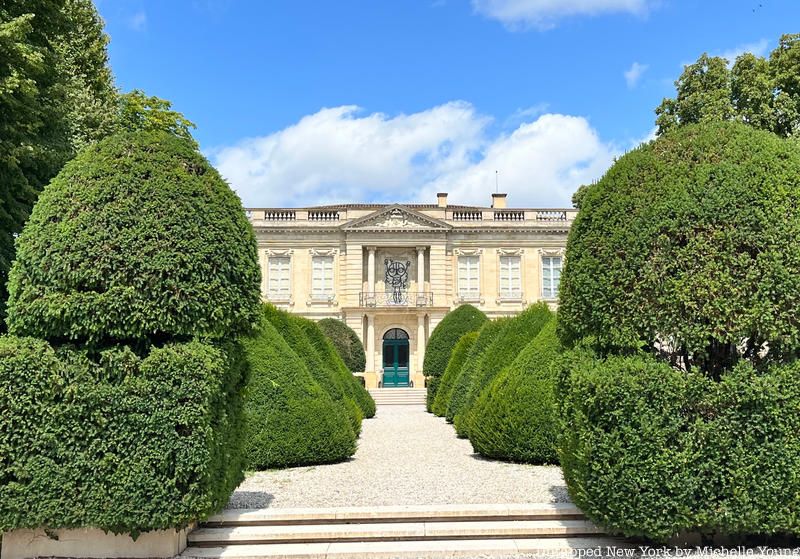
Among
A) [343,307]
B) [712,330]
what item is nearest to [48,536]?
[712,330]

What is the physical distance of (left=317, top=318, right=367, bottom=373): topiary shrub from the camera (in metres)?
28.9

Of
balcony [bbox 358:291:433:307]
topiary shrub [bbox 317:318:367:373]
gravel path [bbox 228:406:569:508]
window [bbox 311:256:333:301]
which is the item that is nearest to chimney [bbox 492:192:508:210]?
balcony [bbox 358:291:433:307]

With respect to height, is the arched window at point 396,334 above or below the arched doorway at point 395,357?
above

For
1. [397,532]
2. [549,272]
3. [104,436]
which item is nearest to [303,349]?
[397,532]

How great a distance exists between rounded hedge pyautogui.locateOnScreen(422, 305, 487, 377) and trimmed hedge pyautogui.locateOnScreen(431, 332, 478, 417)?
431cm

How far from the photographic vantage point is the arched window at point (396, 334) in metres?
37.2

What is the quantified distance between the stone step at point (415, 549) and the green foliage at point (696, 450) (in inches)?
24.2

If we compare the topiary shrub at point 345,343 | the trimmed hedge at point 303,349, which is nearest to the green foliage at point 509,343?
the trimmed hedge at point 303,349

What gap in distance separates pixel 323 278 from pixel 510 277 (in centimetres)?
1048

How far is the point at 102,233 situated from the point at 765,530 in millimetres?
5585

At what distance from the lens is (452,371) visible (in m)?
18.0

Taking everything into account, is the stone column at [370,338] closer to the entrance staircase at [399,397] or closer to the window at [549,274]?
the entrance staircase at [399,397]

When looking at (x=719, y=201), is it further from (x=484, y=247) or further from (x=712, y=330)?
(x=484, y=247)

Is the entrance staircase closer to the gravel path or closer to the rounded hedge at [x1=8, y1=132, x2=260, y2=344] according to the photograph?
the gravel path
